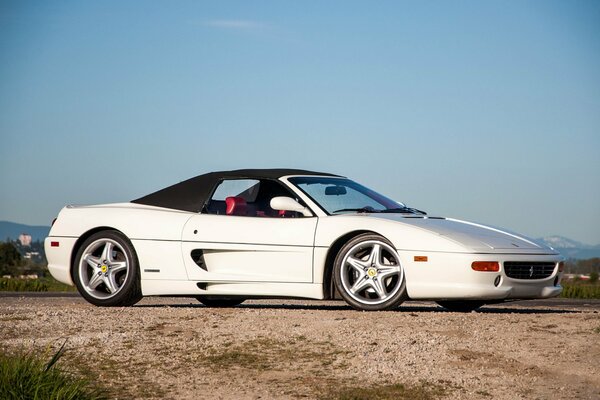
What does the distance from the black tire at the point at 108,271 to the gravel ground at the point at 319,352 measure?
120 cm

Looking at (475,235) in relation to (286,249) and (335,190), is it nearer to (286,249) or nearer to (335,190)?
(335,190)

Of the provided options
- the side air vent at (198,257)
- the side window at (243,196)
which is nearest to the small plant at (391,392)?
the side air vent at (198,257)

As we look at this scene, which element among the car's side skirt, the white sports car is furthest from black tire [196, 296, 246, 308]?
the car's side skirt

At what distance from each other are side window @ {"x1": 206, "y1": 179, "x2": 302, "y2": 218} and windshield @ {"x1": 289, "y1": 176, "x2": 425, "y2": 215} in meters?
0.42

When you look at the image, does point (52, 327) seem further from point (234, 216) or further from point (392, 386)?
point (392, 386)

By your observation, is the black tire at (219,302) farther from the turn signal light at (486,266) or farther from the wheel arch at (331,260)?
the turn signal light at (486,266)

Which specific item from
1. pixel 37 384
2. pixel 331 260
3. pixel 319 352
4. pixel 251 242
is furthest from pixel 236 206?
pixel 37 384

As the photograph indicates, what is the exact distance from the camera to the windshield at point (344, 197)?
465 inches

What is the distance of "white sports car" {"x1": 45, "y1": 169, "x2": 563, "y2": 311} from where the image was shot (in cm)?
1081

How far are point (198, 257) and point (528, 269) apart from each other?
3.63m

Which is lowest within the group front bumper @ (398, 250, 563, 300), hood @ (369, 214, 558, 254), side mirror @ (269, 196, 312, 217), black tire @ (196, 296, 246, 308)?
black tire @ (196, 296, 246, 308)

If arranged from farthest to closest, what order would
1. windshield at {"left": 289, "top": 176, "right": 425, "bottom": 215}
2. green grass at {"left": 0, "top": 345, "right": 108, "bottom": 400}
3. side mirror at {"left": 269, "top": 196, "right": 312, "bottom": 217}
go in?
windshield at {"left": 289, "top": 176, "right": 425, "bottom": 215}, side mirror at {"left": 269, "top": 196, "right": 312, "bottom": 217}, green grass at {"left": 0, "top": 345, "right": 108, "bottom": 400}

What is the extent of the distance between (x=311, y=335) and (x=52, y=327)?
102 inches

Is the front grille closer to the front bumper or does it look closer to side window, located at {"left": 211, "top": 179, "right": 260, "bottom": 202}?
the front bumper
